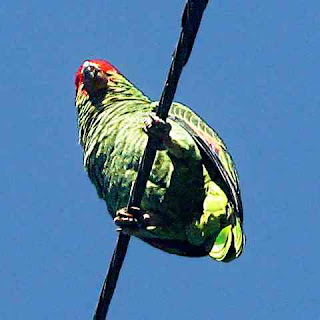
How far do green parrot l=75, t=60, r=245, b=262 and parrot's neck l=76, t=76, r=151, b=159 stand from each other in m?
0.03

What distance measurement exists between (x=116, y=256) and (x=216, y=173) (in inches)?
85.3

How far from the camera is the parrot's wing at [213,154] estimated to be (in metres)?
12.2

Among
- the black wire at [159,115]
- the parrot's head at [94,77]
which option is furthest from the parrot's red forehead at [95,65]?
the black wire at [159,115]

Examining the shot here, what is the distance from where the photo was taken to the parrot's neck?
13219 millimetres

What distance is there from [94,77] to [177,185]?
7.11ft

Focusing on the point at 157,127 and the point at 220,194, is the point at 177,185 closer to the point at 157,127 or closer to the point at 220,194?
the point at 220,194

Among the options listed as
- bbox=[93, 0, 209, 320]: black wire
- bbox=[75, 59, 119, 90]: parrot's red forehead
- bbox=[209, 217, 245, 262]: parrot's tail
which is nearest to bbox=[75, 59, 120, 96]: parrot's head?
bbox=[75, 59, 119, 90]: parrot's red forehead

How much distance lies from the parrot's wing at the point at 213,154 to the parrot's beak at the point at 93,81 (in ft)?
4.01

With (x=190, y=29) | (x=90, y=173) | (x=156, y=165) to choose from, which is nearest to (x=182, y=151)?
(x=156, y=165)

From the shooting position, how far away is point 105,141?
13.0 metres

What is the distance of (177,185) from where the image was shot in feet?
40.3

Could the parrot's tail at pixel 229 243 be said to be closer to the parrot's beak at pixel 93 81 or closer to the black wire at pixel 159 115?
→ the black wire at pixel 159 115

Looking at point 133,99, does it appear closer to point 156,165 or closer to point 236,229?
point 156,165

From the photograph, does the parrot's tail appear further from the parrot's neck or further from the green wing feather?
the parrot's neck
